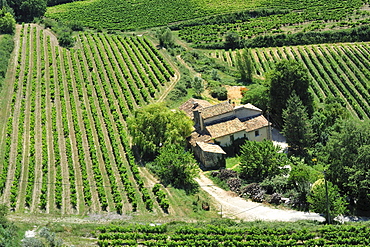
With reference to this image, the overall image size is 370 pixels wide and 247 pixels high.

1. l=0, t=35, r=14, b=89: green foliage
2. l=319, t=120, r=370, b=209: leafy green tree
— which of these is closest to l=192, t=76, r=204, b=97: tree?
l=319, t=120, r=370, b=209: leafy green tree

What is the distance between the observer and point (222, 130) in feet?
240

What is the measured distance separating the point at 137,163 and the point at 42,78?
115 feet

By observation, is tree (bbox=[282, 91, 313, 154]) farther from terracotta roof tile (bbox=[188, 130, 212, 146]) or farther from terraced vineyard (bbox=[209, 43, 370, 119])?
terraced vineyard (bbox=[209, 43, 370, 119])

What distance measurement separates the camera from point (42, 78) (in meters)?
95.1

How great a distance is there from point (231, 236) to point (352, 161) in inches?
741

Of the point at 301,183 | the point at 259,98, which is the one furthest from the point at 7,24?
the point at 301,183

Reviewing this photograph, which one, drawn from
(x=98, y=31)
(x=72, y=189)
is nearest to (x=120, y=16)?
(x=98, y=31)

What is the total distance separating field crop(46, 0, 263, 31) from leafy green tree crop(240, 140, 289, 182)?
80.1m

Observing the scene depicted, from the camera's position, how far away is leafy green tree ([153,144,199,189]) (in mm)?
63719

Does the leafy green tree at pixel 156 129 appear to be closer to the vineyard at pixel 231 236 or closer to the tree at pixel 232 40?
the vineyard at pixel 231 236

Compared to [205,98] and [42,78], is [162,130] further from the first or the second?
[42,78]

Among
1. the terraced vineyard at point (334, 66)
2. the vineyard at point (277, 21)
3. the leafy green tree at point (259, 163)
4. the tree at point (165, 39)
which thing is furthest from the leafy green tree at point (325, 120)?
the vineyard at point (277, 21)

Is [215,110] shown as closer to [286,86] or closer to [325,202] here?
[286,86]

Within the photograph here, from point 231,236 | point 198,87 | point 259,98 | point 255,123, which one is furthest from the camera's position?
point 198,87
